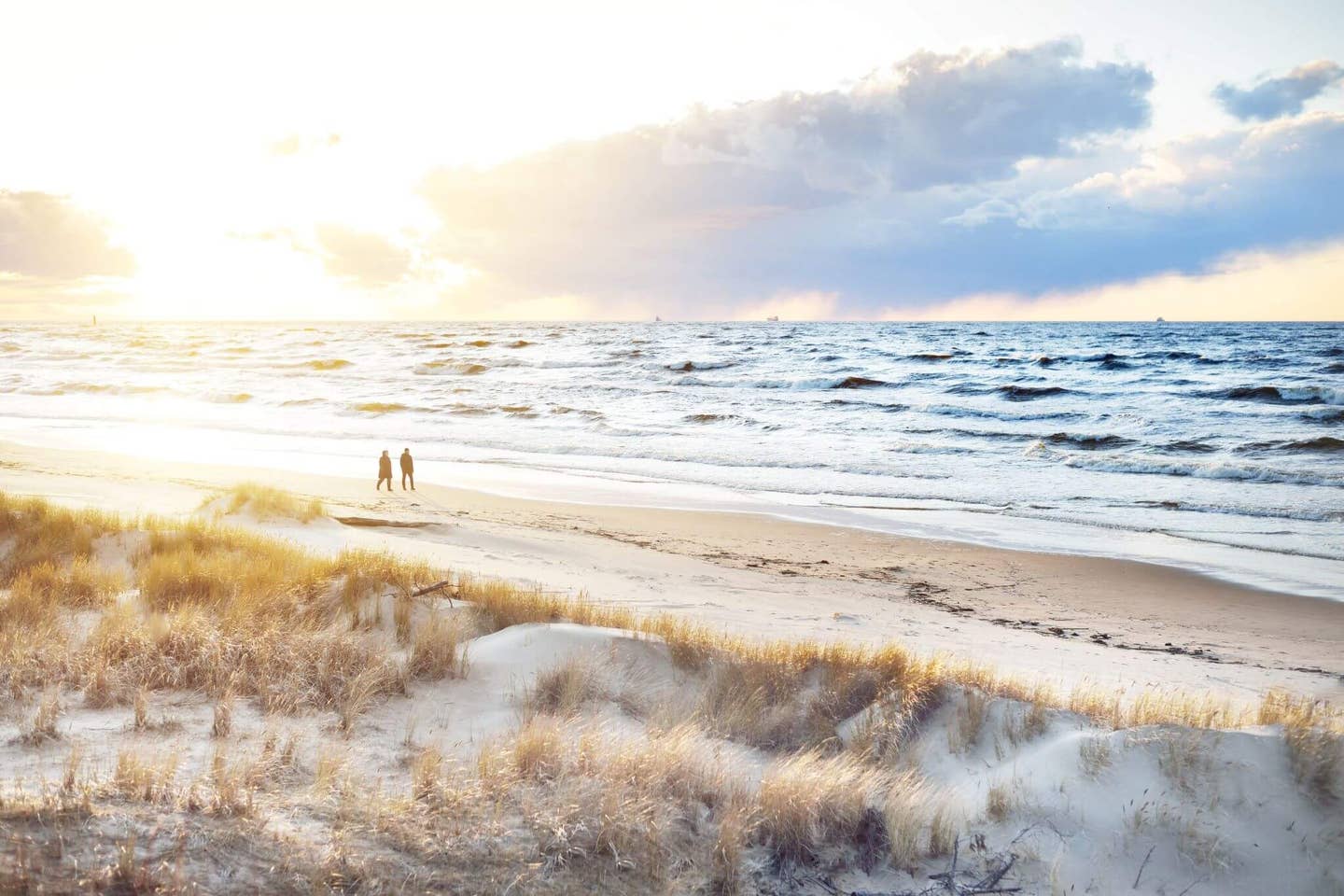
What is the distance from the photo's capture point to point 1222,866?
3980mm

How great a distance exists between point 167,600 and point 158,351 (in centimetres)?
7209

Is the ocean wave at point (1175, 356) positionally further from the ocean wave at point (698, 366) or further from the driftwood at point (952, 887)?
the driftwood at point (952, 887)

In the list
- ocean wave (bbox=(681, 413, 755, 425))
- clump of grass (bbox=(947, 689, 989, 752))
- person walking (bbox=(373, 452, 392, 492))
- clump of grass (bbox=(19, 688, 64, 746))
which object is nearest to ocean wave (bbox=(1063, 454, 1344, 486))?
ocean wave (bbox=(681, 413, 755, 425))

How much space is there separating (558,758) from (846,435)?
2323 centimetres

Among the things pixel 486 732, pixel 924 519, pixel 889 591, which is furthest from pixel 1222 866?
pixel 924 519

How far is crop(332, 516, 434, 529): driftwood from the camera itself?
12.9 m

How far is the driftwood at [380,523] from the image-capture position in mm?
12898

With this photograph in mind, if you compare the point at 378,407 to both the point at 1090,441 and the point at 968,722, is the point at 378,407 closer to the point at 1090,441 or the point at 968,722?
the point at 1090,441

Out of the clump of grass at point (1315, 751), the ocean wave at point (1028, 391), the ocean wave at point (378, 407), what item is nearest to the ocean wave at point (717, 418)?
the ocean wave at point (378, 407)

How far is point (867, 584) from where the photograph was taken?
1085 cm

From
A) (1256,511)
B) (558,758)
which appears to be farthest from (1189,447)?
(558,758)

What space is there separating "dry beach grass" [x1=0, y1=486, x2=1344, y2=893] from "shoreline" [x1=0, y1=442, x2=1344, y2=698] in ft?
5.08

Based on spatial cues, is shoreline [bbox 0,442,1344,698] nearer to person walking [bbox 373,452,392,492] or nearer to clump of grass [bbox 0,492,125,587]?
person walking [bbox 373,452,392,492]

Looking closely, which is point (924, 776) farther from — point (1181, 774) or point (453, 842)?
point (453, 842)
